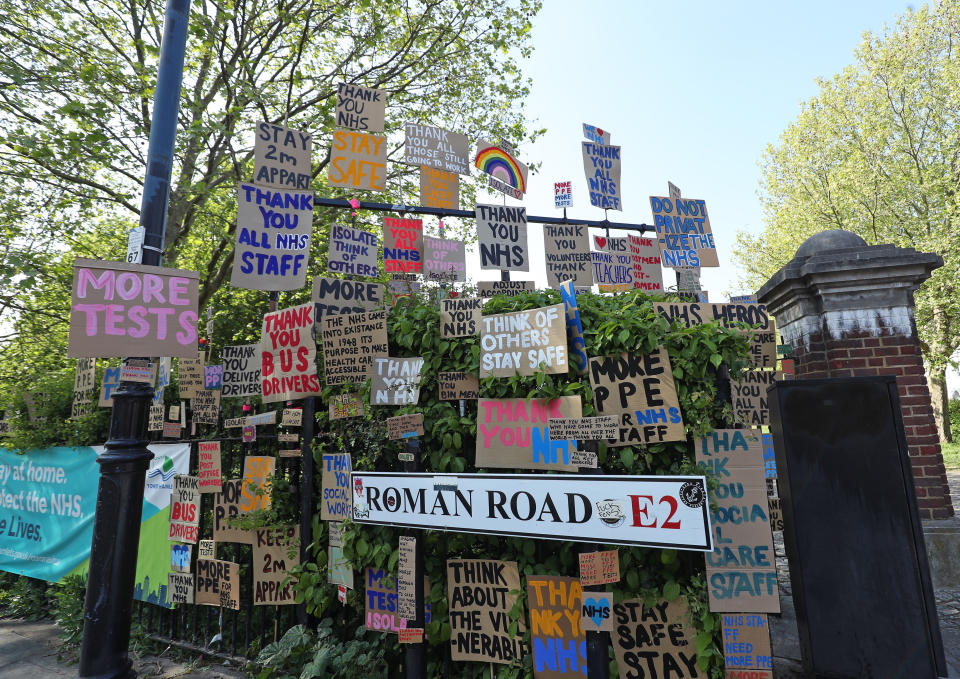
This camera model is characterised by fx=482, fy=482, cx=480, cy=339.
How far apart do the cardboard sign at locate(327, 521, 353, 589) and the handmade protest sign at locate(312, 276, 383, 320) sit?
1.83 metres

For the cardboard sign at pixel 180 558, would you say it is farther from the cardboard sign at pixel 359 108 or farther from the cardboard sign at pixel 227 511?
the cardboard sign at pixel 359 108

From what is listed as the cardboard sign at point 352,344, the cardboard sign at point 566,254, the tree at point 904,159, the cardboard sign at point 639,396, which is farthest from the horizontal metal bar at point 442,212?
the tree at point 904,159

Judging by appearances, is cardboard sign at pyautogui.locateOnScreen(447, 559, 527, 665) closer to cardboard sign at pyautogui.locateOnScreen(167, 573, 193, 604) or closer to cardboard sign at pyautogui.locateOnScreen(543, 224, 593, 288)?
cardboard sign at pyautogui.locateOnScreen(167, 573, 193, 604)

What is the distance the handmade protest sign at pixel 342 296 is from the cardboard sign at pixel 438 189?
2581 mm

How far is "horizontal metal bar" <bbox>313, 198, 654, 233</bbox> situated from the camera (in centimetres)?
632

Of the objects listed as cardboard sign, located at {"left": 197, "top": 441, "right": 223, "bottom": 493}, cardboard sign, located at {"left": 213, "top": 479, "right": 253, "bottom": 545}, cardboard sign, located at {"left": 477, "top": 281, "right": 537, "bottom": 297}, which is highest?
cardboard sign, located at {"left": 477, "top": 281, "right": 537, "bottom": 297}

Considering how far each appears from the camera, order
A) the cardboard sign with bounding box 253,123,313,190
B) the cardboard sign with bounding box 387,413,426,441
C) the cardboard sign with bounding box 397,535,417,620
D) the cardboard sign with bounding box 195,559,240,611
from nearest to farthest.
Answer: the cardboard sign with bounding box 397,535,417,620 → the cardboard sign with bounding box 387,413,426,441 → the cardboard sign with bounding box 195,559,240,611 → the cardboard sign with bounding box 253,123,313,190

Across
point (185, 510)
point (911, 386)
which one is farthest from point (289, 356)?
point (911, 386)

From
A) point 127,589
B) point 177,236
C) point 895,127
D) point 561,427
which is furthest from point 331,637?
point 895,127

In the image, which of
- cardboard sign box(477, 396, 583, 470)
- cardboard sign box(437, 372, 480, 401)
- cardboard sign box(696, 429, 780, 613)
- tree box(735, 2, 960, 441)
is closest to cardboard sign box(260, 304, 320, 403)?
cardboard sign box(437, 372, 480, 401)

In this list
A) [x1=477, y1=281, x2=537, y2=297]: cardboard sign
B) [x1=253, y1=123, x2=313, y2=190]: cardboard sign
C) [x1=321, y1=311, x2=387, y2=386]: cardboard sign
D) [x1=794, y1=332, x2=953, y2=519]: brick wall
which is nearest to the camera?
[x1=321, y1=311, x2=387, y2=386]: cardboard sign

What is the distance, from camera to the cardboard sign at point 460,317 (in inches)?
145

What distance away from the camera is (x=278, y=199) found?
5.28 metres

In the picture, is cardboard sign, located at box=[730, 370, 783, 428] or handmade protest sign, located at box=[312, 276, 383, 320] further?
handmade protest sign, located at box=[312, 276, 383, 320]
